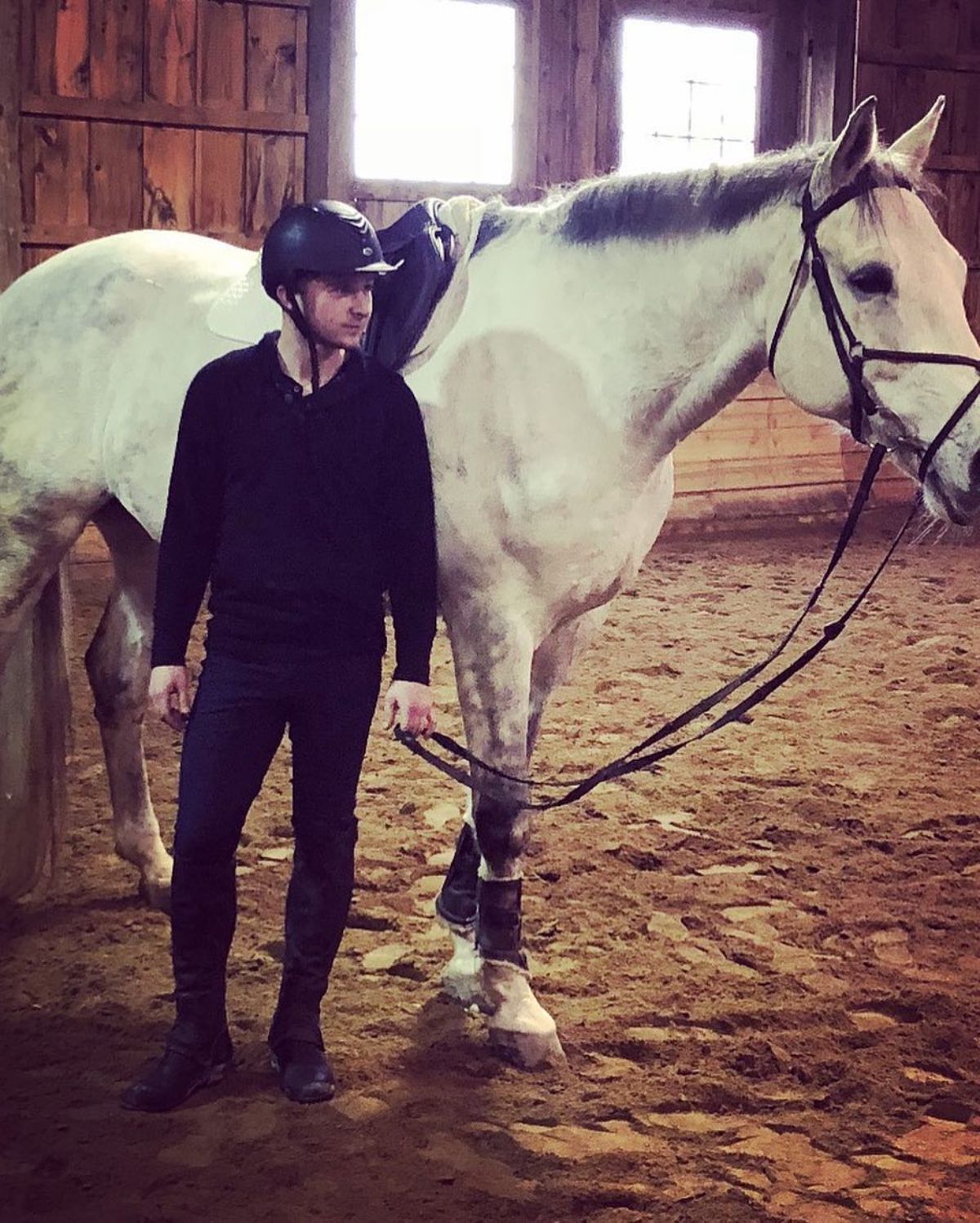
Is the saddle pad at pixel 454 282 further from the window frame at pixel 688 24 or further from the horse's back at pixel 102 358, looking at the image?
the window frame at pixel 688 24

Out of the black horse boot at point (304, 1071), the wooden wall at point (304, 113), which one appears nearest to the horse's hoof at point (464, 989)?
the black horse boot at point (304, 1071)

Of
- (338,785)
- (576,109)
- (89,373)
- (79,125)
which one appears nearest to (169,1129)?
(338,785)

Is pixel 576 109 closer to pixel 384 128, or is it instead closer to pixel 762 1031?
pixel 384 128

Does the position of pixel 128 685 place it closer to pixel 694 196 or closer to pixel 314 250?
pixel 314 250

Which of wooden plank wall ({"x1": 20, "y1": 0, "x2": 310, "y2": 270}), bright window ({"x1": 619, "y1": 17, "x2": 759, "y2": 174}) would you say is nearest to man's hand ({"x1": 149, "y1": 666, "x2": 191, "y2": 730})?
wooden plank wall ({"x1": 20, "y1": 0, "x2": 310, "y2": 270})

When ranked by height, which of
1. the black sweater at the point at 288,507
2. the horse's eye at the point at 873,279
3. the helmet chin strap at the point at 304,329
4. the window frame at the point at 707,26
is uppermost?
the window frame at the point at 707,26

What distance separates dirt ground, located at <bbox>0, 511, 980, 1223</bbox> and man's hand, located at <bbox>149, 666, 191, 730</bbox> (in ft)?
2.07

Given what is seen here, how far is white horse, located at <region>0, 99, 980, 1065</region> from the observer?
7.48 ft

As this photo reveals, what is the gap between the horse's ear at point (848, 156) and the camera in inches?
87.0

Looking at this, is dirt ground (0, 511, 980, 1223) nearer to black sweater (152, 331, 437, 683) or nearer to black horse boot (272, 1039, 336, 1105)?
black horse boot (272, 1039, 336, 1105)

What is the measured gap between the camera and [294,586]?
220 centimetres

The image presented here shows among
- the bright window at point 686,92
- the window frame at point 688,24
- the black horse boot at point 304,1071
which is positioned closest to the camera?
the black horse boot at point 304,1071

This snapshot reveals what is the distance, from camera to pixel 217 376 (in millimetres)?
2232

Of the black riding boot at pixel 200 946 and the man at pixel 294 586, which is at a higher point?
the man at pixel 294 586
